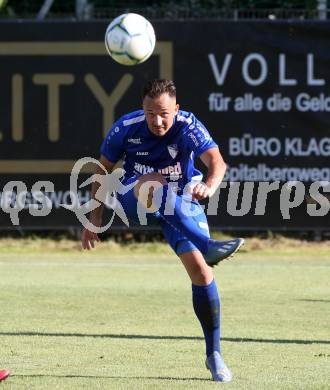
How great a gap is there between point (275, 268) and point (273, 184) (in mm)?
1687

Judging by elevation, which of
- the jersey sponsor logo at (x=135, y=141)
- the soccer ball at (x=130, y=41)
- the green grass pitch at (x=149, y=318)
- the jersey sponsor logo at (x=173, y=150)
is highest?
the soccer ball at (x=130, y=41)

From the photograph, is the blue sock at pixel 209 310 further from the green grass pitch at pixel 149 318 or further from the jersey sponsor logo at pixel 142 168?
the jersey sponsor logo at pixel 142 168

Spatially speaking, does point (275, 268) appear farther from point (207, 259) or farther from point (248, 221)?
point (207, 259)

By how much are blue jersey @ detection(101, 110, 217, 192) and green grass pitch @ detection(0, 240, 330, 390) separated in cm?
136

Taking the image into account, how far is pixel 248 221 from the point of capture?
15.8 meters

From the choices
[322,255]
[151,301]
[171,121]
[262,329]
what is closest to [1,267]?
[151,301]

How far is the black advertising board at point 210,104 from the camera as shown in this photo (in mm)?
15672

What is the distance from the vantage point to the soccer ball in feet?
29.1

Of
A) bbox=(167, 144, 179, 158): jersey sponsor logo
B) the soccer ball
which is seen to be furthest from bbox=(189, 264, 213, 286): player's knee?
the soccer ball

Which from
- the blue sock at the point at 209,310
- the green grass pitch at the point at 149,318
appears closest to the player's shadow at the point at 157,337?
the green grass pitch at the point at 149,318

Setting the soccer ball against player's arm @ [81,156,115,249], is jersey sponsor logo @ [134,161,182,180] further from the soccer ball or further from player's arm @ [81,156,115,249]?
the soccer ball

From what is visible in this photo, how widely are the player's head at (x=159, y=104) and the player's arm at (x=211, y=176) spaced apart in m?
0.35

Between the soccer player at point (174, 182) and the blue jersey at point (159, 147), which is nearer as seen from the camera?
the soccer player at point (174, 182)

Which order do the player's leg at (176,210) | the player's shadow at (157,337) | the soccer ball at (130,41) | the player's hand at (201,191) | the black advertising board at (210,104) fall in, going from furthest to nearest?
the black advertising board at (210,104)
the soccer ball at (130,41)
the player's shadow at (157,337)
the player's leg at (176,210)
the player's hand at (201,191)
